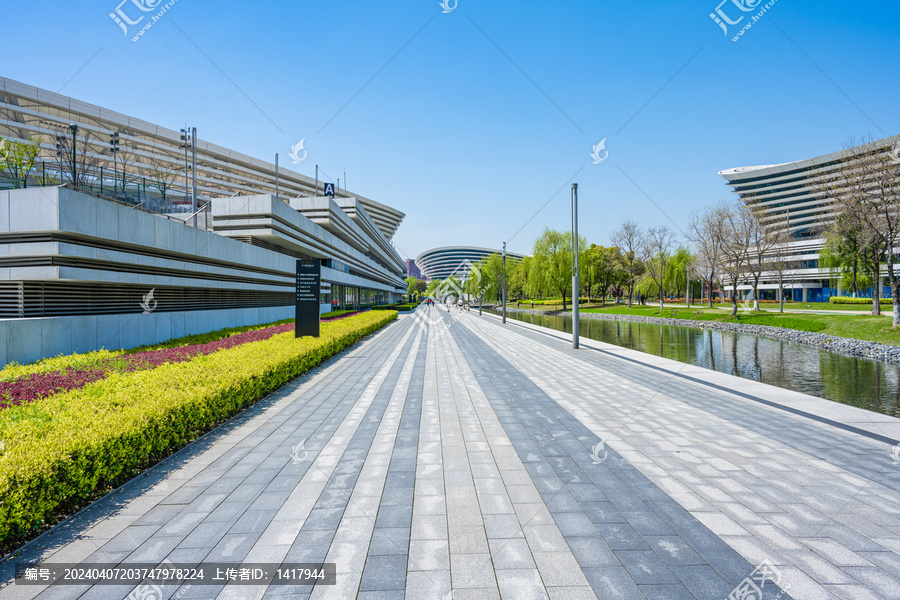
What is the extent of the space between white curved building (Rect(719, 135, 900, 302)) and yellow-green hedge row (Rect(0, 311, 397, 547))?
73229 mm

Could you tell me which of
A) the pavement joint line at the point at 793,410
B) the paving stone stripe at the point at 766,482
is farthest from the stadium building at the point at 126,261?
the pavement joint line at the point at 793,410

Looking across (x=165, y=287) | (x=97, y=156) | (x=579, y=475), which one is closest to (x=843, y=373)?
(x=579, y=475)

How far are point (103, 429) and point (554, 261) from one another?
53.2 m

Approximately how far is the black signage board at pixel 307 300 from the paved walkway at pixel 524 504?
615cm

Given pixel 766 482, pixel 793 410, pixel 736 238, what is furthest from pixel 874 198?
pixel 766 482

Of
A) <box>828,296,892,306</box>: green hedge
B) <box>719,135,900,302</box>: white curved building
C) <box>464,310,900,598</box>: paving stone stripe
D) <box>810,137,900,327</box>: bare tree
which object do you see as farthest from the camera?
<box>719,135,900,302</box>: white curved building

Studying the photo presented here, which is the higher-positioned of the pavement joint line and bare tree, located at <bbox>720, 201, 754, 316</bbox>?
bare tree, located at <bbox>720, 201, 754, 316</bbox>

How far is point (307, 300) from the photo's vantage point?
13945 millimetres

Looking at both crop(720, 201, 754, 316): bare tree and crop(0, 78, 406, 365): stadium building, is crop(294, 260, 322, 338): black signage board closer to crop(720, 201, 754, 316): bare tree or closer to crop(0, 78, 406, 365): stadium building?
crop(0, 78, 406, 365): stadium building

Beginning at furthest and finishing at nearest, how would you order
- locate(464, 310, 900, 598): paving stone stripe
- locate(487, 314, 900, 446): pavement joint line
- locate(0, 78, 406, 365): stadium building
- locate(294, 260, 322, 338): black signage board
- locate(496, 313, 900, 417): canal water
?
locate(294, 260, 322, 338): black signage board → locate(496, 313, 900, 417): canal water → locate(0, 78, 406, 365): stadium building → locate(487, 314, 900, 446): pavement joint line → locate(464, 310, 900, 598): paving stone stripe

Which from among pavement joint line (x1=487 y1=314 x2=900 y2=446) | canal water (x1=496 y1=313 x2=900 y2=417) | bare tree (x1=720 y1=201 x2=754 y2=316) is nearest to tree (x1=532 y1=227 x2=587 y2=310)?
bare tree (x1=720 y1=201 x2=754 y2=316)

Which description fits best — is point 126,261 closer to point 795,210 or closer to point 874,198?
point 874,198

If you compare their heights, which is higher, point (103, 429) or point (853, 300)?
point (853, 300)

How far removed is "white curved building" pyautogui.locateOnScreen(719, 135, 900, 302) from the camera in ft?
218
